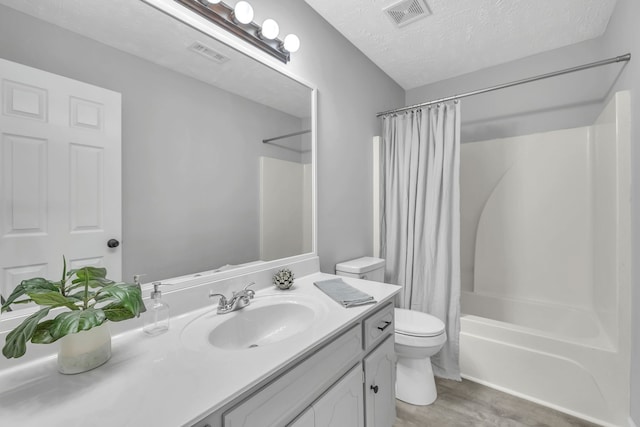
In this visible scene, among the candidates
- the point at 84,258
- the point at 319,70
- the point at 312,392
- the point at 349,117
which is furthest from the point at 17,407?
the point at 349,117

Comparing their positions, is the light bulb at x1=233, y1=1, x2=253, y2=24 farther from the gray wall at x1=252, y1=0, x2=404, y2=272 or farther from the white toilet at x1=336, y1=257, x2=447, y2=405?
the white toilet at x1=336, y1=257, x2=447, y2=405

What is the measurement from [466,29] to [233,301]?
2287 millimetres

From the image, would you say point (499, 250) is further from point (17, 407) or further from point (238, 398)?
point (17, 407)

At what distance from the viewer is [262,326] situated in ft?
3.84

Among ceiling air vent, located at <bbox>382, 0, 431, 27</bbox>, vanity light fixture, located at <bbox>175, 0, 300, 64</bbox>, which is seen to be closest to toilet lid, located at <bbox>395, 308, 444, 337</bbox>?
vanity light fixture, located at <bbox>175, 0, 300, 64</bbox>

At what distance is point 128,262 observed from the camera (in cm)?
94

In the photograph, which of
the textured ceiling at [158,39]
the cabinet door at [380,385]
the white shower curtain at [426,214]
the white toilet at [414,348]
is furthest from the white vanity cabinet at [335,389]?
the textured ceiling at [158,39]

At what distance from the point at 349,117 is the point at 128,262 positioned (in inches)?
66.3

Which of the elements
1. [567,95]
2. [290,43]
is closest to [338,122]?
[290,43]

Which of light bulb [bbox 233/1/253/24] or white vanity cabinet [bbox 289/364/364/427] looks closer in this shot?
white vanity cabinet [bbox 289/364/364/427]

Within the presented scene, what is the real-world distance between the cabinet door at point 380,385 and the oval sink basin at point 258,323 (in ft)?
1.10

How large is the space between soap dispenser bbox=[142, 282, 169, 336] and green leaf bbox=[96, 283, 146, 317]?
0.23 metres

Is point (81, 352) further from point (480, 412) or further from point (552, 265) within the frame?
point (552, 265)

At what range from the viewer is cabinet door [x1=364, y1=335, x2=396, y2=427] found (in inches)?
47.6
